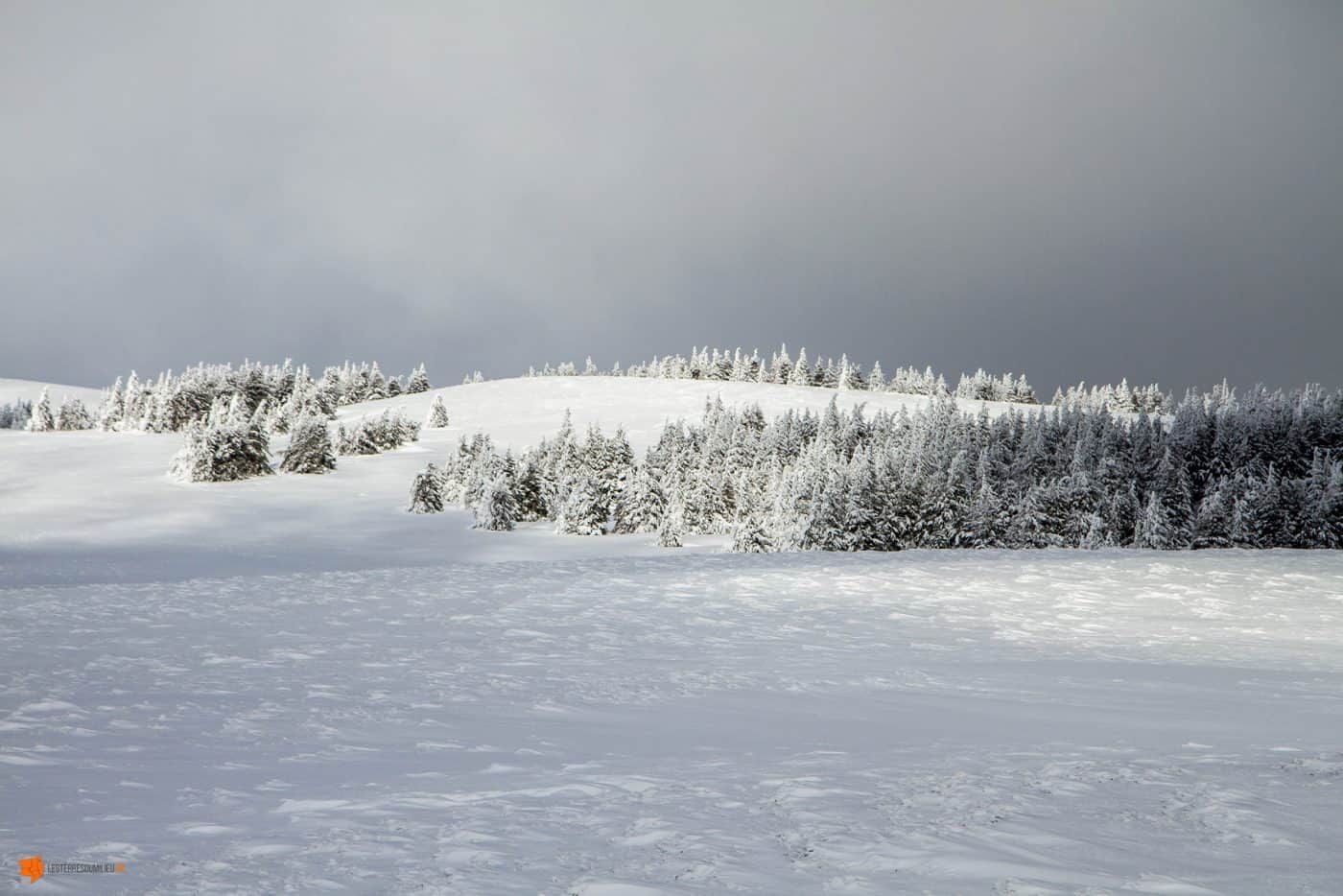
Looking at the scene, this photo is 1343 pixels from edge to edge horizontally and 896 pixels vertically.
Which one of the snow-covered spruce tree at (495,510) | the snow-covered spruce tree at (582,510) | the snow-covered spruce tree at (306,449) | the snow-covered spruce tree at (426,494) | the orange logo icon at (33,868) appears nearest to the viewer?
the orange logo icon at (33,868)

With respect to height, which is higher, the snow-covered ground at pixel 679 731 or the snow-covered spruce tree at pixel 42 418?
the snow-covered spruce tree at pixel 42 418

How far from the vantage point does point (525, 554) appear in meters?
39.4

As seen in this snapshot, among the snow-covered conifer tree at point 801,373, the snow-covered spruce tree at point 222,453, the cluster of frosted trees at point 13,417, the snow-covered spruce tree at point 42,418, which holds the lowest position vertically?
the snow-covered spruce tree at point 222,453

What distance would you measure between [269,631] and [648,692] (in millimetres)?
8689

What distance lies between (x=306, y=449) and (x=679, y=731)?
62194 mm

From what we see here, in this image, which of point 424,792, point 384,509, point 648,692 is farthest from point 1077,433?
point 424,792

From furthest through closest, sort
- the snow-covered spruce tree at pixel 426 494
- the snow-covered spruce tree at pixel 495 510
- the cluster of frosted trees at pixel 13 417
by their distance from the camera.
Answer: the cluster of frosted trees at pixel 13 417 < the snow-covered spruce tree at pixel 426 494 < the snow-covered spruce tree at pixel 495 510

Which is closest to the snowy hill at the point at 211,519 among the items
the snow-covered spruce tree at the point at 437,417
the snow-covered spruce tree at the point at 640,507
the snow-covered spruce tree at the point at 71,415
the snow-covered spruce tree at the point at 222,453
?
the snow-covered spruce tree at the point at 222,453

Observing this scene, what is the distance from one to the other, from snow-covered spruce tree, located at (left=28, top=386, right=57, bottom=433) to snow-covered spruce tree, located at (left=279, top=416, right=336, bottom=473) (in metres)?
45.7

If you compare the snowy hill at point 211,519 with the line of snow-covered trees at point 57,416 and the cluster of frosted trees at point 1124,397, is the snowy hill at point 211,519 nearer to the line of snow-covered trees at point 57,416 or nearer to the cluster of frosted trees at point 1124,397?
the line of snow-covered trees at point 57,416

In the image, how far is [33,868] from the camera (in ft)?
16.5

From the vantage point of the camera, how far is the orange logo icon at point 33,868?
4.92 m

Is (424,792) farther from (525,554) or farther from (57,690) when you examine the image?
(525,554)

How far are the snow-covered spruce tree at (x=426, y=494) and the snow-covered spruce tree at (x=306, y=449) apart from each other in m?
16.6
